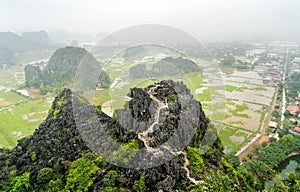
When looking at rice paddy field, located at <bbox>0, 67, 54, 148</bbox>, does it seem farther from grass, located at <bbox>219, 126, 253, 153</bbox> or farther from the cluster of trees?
the cluster of trees

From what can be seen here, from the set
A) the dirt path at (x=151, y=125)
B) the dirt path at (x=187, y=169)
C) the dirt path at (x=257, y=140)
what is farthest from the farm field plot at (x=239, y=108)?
the dirt path at (x=187, y=169)

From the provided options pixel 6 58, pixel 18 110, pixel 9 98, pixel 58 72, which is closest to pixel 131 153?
pixel 18 110

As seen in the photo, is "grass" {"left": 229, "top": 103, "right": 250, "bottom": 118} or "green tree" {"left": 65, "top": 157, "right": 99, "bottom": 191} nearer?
"green tree" {"left": 65, "top": 157, "right": 99, "bottom": 191}

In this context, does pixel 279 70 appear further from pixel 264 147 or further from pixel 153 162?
pixel 153 162

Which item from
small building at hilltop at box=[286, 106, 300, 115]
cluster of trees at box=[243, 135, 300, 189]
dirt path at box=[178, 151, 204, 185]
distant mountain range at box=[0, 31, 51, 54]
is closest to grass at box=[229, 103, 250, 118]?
small building at hilltop at box=[286, 106, 300, 115]

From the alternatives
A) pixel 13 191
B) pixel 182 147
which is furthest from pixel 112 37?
pixel 13 191

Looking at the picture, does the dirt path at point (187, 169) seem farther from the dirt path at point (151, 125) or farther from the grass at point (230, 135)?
the grass at point (230, 135)
